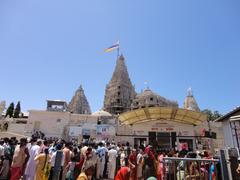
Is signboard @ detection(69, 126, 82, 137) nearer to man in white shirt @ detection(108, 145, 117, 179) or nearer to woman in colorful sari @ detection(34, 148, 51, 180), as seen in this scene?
man in white shirt @ detection(108, 145, 117, 179)

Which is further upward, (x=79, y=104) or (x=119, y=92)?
(x=119, y=92)

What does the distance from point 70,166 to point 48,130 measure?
25.3m

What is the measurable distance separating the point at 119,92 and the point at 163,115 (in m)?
44.7

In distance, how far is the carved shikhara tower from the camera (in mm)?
60281

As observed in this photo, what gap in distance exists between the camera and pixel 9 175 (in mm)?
6289

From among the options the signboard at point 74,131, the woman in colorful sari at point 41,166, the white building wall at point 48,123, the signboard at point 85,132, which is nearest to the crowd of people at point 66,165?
the woman in colorful sari at point 41,166

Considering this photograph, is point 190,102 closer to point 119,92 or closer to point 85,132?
point 119,92

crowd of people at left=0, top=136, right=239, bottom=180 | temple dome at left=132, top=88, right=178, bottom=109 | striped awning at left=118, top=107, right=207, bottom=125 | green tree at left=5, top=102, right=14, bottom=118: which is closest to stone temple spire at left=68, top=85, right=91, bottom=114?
temple dome at left=132, top=88, right=178, bottom=109

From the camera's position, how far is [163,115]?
54.1 ft

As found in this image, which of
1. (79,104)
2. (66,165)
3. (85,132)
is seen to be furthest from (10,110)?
(66,165)

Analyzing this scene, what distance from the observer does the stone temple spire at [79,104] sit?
57.6m

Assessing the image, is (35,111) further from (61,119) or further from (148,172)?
(148,172)

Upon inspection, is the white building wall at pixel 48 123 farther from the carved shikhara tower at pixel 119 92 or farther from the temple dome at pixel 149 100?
the carved shikhara tower at pixel 119 92

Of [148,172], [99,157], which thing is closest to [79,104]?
[99,157]
